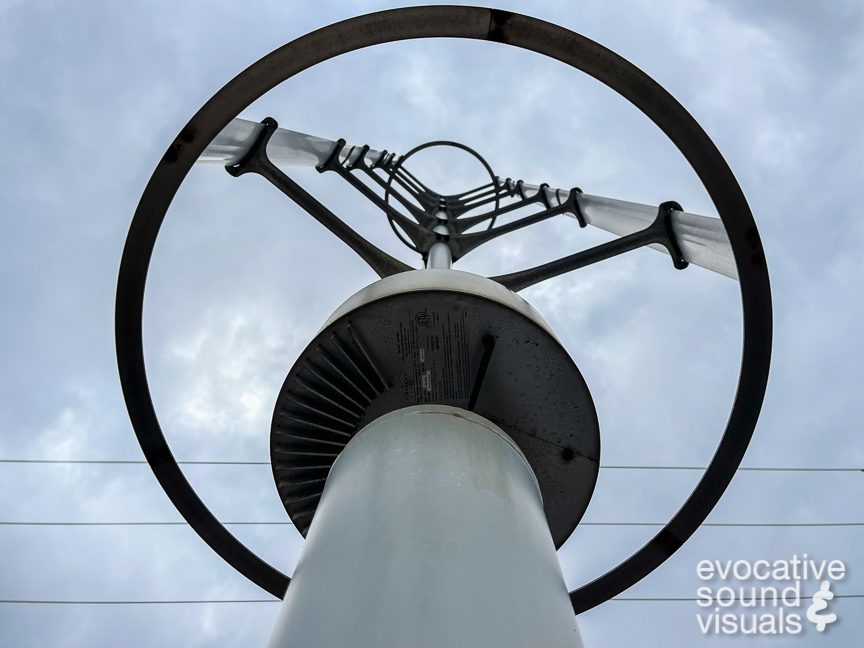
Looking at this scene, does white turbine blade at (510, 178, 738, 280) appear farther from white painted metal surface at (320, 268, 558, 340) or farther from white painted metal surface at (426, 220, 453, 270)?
white painted metal surface at (426, 220, 453, 270)

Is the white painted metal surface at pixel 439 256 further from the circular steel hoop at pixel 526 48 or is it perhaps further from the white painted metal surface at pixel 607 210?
the circular steel hoop at pixel 526 48

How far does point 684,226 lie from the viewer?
9078 mm

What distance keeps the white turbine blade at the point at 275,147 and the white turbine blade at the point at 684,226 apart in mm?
4221

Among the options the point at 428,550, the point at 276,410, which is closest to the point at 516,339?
the point at 276,410

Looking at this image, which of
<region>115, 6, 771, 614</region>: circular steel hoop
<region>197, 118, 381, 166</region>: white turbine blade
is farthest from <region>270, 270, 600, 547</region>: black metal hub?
<region>197, 118, 381, 166</region>: white turbine blade

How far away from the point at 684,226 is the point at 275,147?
5479mm

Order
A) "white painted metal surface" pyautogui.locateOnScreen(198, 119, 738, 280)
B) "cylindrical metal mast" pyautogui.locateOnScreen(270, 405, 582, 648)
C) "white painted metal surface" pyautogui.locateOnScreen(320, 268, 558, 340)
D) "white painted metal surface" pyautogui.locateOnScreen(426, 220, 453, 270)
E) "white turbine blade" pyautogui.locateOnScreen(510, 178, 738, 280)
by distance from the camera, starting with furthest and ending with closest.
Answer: "white painted metal surface" pyautogui.locateOnScreen(426, 220, 453, 270) < "white painted metal surface" pyautogui.locateOnScreen(198, 119, 738, 280) < "white turbine blade" pyautogui.locateOnScreen(510, 178, 738, 280) < "white painted metal surface" pyautogui.locateOnScreen(320, 268, 558, 340) < "cylindrical metal mast" pyautogui.locateOnScreen(270, 405, 582, 648)

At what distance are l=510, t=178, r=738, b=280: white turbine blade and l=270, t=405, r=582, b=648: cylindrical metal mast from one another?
389cm

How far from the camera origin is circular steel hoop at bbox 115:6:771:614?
22.5 feet

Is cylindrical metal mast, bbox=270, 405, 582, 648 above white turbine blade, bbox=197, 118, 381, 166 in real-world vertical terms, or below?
below

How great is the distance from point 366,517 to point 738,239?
458cm

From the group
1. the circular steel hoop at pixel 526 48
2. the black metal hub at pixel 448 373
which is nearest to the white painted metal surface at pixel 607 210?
the circular steel hoop at pixel 526 48

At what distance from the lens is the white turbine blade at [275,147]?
8508 mm

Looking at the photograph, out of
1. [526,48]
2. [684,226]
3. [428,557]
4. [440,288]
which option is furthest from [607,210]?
[428,557]
